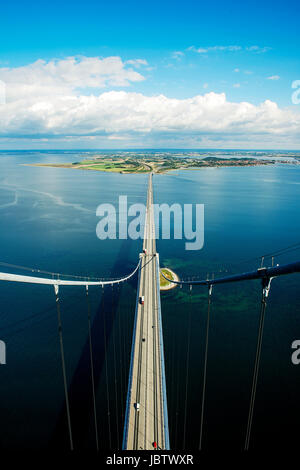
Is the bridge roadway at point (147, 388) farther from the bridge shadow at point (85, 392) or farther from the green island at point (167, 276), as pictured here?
the green island at point (167, 276)

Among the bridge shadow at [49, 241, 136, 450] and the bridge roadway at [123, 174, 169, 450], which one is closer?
the bridge roadway at [123, 174, 169, 450]

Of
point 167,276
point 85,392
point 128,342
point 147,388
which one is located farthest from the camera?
point 167,276

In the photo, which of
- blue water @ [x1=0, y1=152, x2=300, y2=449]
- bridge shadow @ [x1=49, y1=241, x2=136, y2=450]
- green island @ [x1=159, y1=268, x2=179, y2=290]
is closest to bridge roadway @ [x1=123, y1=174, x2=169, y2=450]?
blue water @ [x1=0, y1=152, x2=300, y2=449]

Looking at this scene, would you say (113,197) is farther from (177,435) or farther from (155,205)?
(177,435)

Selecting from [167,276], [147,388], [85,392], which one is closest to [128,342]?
[85,392]

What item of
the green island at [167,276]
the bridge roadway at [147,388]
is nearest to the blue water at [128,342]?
the green island at [167,276]

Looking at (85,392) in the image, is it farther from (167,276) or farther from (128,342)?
(167,276)

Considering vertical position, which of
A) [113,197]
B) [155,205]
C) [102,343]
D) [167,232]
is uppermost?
[113,197]

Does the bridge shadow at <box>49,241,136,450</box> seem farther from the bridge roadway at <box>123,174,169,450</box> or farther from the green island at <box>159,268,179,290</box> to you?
the green island at <box>159,268,179,290</box>
